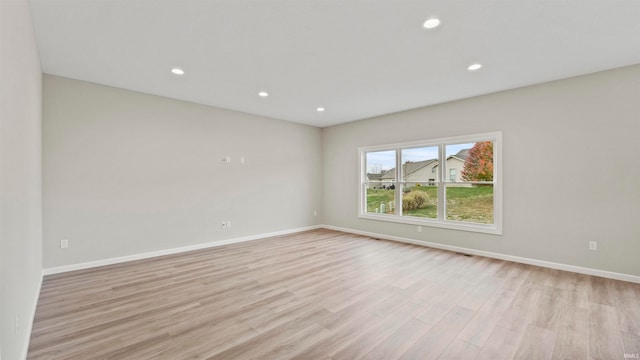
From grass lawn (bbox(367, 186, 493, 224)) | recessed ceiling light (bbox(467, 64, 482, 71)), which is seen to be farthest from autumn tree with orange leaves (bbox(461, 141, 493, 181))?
recessed ceiling light (bbox(467, 64, 482, 71))

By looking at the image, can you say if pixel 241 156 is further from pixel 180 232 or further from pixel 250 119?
pixel 180 232

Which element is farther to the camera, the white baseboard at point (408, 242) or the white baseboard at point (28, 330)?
the white baseboard at point (408, 242)

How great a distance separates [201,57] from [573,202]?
5.29 meters

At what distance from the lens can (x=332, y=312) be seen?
2586 millimetres

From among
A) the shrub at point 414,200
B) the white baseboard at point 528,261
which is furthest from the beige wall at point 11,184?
the shrub at point 414,200

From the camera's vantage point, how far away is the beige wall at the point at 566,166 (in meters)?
3.40

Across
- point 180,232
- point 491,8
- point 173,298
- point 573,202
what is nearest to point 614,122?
point 573,202

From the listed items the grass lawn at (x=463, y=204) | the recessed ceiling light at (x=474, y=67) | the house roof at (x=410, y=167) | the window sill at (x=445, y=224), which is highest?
the recessed ceiling light at (x=474, y=67)

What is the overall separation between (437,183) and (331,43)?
359 cm

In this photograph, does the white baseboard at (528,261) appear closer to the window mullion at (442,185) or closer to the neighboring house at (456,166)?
the window mullion at (442,185)

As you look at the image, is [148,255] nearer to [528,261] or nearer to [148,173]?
[148,173]

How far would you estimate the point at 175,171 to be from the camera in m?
4.74

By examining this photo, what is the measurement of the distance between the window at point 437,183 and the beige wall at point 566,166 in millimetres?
176

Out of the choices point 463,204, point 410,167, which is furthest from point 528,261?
point 410,167
